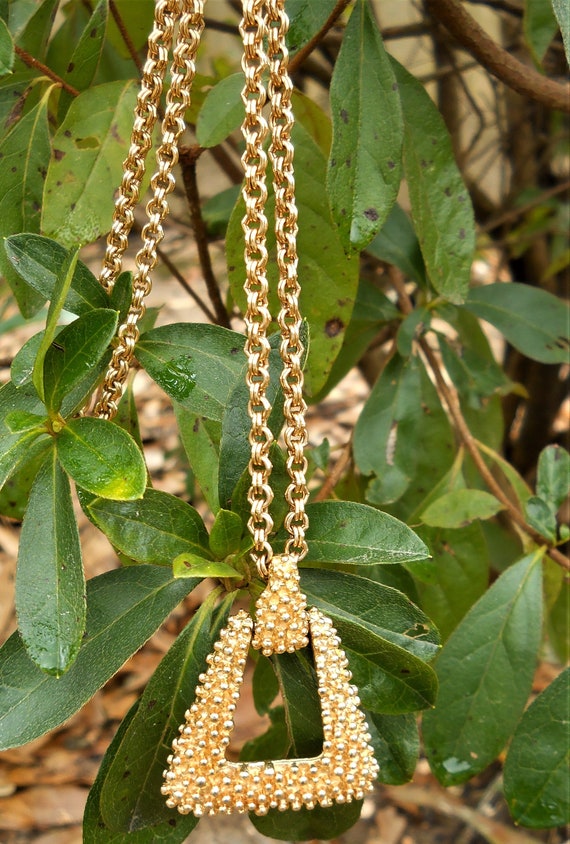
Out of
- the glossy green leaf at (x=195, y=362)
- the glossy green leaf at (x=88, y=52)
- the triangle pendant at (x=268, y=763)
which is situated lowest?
the triangle pendant at (x=268, y=763)

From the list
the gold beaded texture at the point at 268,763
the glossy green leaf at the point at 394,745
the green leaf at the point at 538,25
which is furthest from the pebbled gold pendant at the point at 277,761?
the green leaf at the point at 538,25

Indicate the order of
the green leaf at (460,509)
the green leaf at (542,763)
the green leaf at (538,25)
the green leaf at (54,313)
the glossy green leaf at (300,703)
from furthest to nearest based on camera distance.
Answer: the green leaf at (538,25) → the green leaf at (460,509) → the green leaf at (542,763) → the glossy green leaf at (300,703) → the green leaf at (54,313)

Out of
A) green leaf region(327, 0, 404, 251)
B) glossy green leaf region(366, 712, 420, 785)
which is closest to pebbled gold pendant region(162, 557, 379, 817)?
glossy green leaf region(366, 712, 420, 785)

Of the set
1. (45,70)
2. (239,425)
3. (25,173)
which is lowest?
(239,425)

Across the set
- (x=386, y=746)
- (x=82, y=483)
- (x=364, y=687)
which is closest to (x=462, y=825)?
(x=386, y=746)

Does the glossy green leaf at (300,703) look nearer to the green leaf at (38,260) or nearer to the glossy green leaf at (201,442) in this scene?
the glossy green leaf at (201,442)

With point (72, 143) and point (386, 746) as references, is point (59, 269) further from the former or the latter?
point (386, 746)

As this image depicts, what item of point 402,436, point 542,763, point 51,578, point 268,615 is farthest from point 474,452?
point 51,578

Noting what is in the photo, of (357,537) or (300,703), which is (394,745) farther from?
(357,537)
